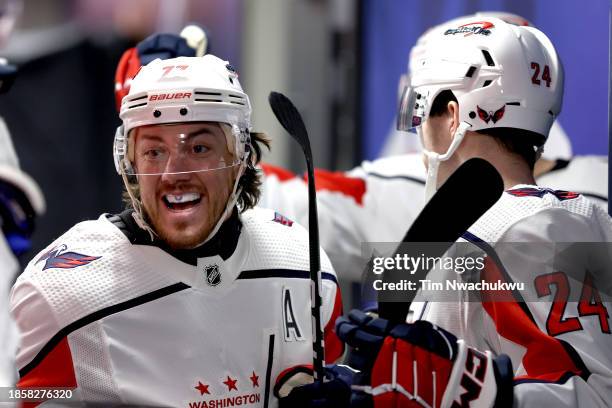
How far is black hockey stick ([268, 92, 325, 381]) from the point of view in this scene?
1.82 metres

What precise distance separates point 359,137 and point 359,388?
2.63m

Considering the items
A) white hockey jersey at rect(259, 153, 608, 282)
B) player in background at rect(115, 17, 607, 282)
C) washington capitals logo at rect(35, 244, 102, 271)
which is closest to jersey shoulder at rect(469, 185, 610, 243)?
washington capitals logo at rect(35, 244, 102, 271)

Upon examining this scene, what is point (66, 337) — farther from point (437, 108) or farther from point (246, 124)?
point (437, 108)

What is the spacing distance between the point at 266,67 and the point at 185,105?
364cm

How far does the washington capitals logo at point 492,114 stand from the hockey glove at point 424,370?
547 mm

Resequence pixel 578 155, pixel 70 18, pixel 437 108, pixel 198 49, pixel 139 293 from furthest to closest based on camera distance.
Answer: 1. pixel 70 18
2. pixel 578 155
3. pixel 198 49
4. pixel 437 108
5. pixel 139 293

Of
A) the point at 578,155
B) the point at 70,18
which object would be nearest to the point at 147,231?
the point at 578,155

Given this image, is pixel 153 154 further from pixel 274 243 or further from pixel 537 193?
pixel 537 193

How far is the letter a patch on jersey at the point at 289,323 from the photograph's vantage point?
2.03 meters

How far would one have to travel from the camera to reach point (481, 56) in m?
2.13

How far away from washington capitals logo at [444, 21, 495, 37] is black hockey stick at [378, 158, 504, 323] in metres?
0.52

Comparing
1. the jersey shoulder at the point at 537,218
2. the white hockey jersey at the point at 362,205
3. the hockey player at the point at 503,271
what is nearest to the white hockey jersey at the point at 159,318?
the hockey player at the point at 503,271

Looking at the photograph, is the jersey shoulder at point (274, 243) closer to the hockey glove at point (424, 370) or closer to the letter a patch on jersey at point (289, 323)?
the letter a patch on jersey at point (289, 323)

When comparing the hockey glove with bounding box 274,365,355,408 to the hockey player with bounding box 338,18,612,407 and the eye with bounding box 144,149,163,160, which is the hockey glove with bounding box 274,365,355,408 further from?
the eye with bounding box 144,149,163,160
